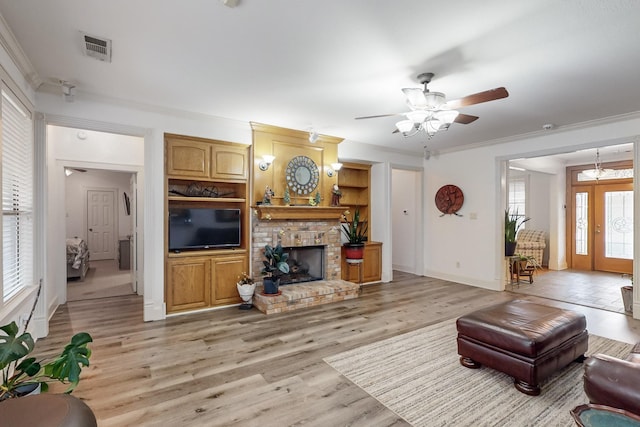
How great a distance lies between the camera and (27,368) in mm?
1702

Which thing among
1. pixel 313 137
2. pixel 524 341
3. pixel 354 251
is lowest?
pixel 524 341

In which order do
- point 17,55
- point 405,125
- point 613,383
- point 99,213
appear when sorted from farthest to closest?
point 99,213, point 405,125, point 17,55, point 613,383

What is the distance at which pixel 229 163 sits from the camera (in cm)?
455

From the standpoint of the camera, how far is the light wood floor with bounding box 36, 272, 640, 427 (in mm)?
2168

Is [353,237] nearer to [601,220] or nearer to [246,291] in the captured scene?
[246,291]

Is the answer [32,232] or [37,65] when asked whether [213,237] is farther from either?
[37,65]

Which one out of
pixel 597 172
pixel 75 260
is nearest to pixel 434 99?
pixel 597 172

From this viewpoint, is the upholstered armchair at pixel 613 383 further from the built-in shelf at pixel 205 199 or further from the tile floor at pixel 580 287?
the built-in shelf at pixel 205 199

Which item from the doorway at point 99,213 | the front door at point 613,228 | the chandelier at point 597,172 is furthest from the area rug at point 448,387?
the doorway at point 99,213

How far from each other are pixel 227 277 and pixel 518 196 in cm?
792

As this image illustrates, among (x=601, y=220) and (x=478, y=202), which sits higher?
(x=478, y=202)

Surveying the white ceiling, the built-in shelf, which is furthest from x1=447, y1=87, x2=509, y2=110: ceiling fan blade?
the built-in shelf

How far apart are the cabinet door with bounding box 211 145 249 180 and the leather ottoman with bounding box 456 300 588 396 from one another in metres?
3.44

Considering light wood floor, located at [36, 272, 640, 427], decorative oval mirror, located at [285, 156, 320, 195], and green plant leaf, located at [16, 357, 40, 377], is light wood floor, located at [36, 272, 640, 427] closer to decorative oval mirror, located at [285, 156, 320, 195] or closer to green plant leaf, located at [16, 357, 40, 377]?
green plant leaf, located at [16, 357, 40, 377]
